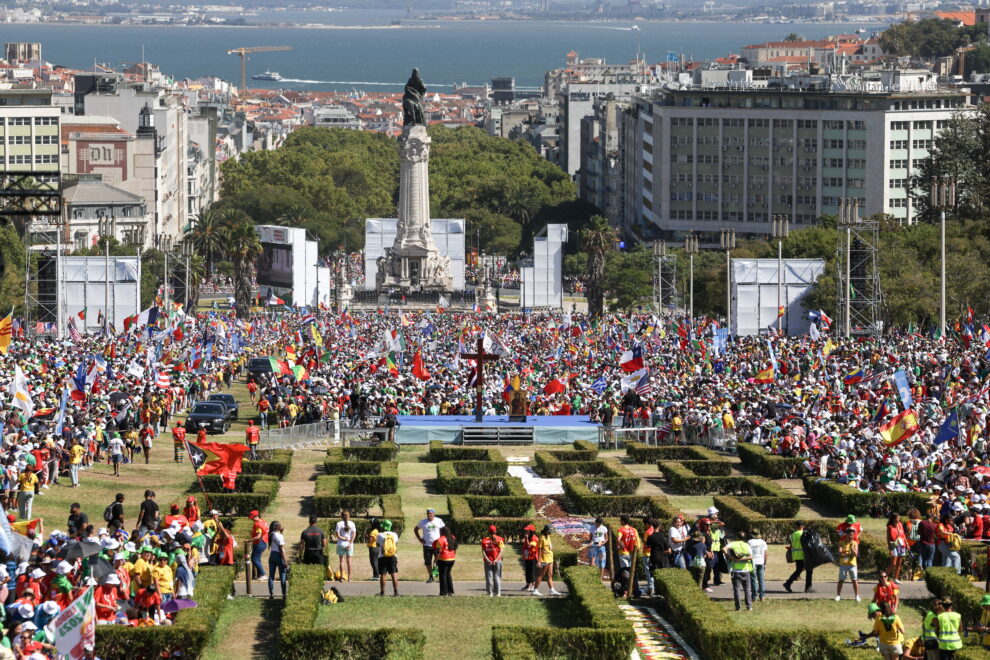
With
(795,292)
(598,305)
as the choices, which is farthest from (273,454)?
(598,305)

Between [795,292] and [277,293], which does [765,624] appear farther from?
[277,293]

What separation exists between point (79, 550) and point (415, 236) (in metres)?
114

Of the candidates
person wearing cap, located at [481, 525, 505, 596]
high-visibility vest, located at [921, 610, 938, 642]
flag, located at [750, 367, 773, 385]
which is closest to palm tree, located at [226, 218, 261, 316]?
flag, located at [750, 367, 773, 385]

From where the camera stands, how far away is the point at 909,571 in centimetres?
3784

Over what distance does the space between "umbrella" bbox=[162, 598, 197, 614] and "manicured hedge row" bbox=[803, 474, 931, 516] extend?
18.0 m

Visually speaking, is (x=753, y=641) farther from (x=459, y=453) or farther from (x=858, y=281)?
(x=858, y=281)

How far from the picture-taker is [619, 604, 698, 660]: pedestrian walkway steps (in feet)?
105

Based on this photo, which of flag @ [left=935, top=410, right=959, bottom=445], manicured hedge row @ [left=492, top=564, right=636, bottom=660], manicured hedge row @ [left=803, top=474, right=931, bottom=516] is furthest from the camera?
flag @ [left=935, top=410, right=959, bottom=445]

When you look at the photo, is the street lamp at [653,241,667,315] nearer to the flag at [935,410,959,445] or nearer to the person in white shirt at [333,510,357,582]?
the flag at [935,410,959,445]

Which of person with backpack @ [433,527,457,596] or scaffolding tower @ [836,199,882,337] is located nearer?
person with backpack @ [433,527,457,596]

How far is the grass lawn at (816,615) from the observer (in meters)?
33.6

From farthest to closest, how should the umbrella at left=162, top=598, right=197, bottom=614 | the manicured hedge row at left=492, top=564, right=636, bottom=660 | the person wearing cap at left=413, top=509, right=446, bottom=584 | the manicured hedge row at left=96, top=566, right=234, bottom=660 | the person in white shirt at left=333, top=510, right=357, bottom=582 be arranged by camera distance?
the person in white shirt at left=333, top=510, right=357, bottom=582 < the person wearing cap at left=413, top=509, right=446, bottom=584 < the umbrella at left=162, top=598, right=197, bottom=614 < the manicured hedge row at left=492, top=564, right=636, bottom=660 < the manicured hedge row at left=96, top=566, right=234, bottom=660

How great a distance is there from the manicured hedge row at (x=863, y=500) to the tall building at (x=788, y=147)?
100142 mm

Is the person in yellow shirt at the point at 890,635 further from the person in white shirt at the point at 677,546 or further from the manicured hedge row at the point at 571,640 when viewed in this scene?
the person in white shirt at the point at 677,546
